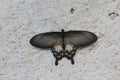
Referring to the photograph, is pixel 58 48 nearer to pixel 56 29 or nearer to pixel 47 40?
pixel 47 40

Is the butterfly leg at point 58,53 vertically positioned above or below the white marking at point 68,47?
below

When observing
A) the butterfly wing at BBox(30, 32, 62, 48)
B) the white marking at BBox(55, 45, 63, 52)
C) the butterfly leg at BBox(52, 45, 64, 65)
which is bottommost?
the butterfly leg at BBox(52, 45, 64, 65)

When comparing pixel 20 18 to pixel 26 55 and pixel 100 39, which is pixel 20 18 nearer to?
pixel 26 55

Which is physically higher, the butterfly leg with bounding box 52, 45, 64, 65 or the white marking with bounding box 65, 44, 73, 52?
the white marking with bounding box 65, 44, 73, 52

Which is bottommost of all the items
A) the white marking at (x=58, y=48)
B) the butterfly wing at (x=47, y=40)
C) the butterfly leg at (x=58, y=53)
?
the butterfly leg at (x=58, y=53)

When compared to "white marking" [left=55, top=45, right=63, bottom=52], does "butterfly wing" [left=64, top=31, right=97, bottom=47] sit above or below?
above

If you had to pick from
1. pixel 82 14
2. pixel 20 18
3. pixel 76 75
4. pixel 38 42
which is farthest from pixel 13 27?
pixel 76 75
